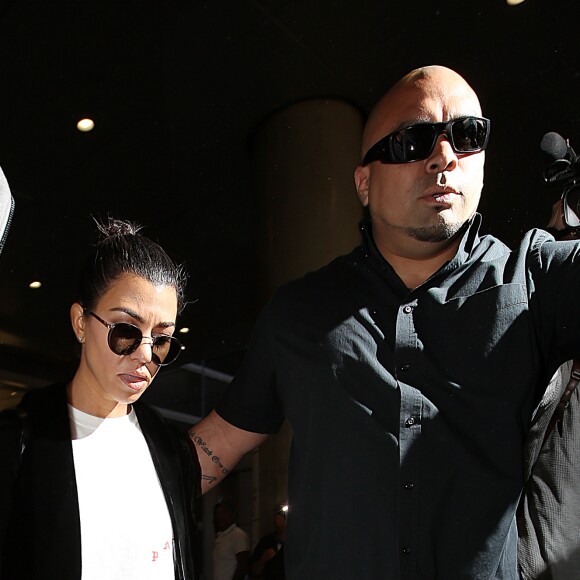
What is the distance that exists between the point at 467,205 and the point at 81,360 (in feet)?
2.76

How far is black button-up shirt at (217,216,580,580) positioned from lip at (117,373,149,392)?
0.28 m

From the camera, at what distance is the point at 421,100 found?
5.12 feet

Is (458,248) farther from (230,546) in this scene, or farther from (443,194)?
(230,546)

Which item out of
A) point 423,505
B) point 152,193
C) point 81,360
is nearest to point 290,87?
point 152,193

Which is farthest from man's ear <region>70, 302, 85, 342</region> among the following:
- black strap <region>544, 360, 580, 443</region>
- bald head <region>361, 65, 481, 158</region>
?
black strap <region>544, 360, 580, 443</region>

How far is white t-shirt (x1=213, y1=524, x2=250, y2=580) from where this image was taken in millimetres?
3105

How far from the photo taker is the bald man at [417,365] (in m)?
1.33

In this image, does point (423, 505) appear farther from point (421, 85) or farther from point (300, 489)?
point (421, 85)

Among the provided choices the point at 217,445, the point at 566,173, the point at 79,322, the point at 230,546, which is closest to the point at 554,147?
the point at 566,173

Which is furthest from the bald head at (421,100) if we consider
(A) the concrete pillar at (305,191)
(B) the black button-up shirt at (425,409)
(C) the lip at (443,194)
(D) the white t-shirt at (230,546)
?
(D) the white t-shirt at (230,546)

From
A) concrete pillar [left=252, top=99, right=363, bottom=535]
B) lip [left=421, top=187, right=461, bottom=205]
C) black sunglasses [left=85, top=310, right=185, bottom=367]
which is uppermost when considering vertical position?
concrete pillar [left=252, top=99, right=363, bottom=535]

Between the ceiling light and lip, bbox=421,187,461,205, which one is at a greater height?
the ceiling light

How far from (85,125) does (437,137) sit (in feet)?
7.91

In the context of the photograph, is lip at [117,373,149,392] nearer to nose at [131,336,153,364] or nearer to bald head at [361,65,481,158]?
nose at [131,336,153,364]
